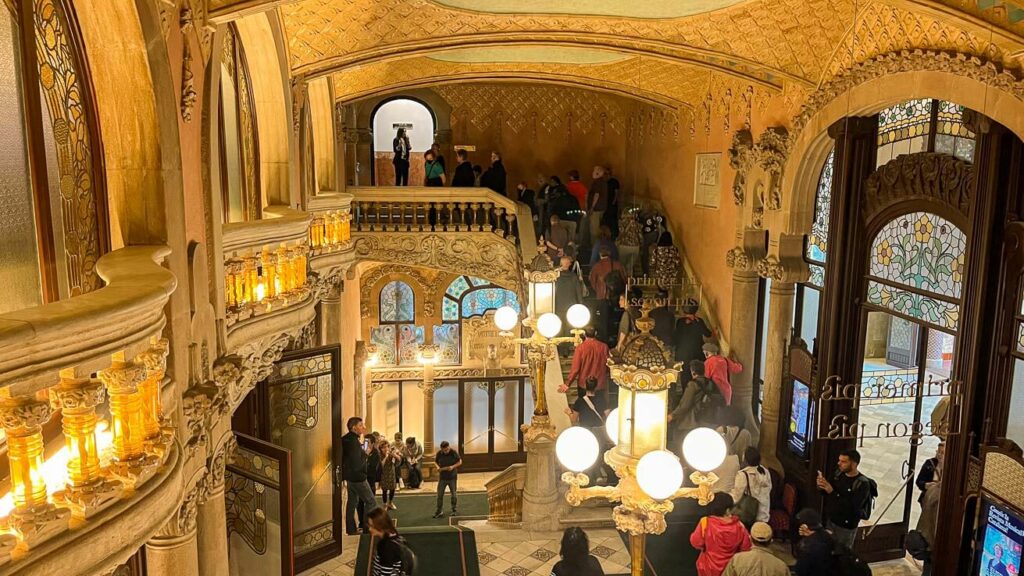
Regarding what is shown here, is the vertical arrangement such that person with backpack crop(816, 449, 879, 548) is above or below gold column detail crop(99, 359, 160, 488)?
below

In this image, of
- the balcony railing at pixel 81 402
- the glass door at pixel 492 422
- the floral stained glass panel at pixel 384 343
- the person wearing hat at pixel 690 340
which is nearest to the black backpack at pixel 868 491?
the person wearing hat at pixel 690 340

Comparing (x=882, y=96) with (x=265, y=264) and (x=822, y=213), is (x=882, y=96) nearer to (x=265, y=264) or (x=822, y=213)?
(x=822, y=213)

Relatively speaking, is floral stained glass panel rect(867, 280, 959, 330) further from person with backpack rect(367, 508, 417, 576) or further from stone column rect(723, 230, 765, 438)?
person with backpack rect(367, 508, 417, 576)

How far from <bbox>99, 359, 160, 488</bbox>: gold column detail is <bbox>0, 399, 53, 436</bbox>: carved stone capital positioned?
47 cm

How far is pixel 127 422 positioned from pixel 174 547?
6.04 ft

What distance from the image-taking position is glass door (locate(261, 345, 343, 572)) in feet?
28.4

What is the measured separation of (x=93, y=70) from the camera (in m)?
4.16

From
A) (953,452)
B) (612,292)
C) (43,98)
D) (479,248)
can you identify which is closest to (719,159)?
(612,292)

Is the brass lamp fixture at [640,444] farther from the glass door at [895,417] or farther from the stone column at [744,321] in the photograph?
the stone column at [744,321]

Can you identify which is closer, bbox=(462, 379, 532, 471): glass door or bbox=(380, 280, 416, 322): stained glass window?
bbox=(462, 379, 532, 471): glass door

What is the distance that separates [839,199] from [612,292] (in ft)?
12.4

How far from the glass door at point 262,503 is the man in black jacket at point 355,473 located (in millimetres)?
2263

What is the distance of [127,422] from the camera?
3.17 m

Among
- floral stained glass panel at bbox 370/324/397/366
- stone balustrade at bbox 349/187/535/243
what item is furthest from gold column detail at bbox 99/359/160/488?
floral stained glass panel at bbox 370/324/397/366
